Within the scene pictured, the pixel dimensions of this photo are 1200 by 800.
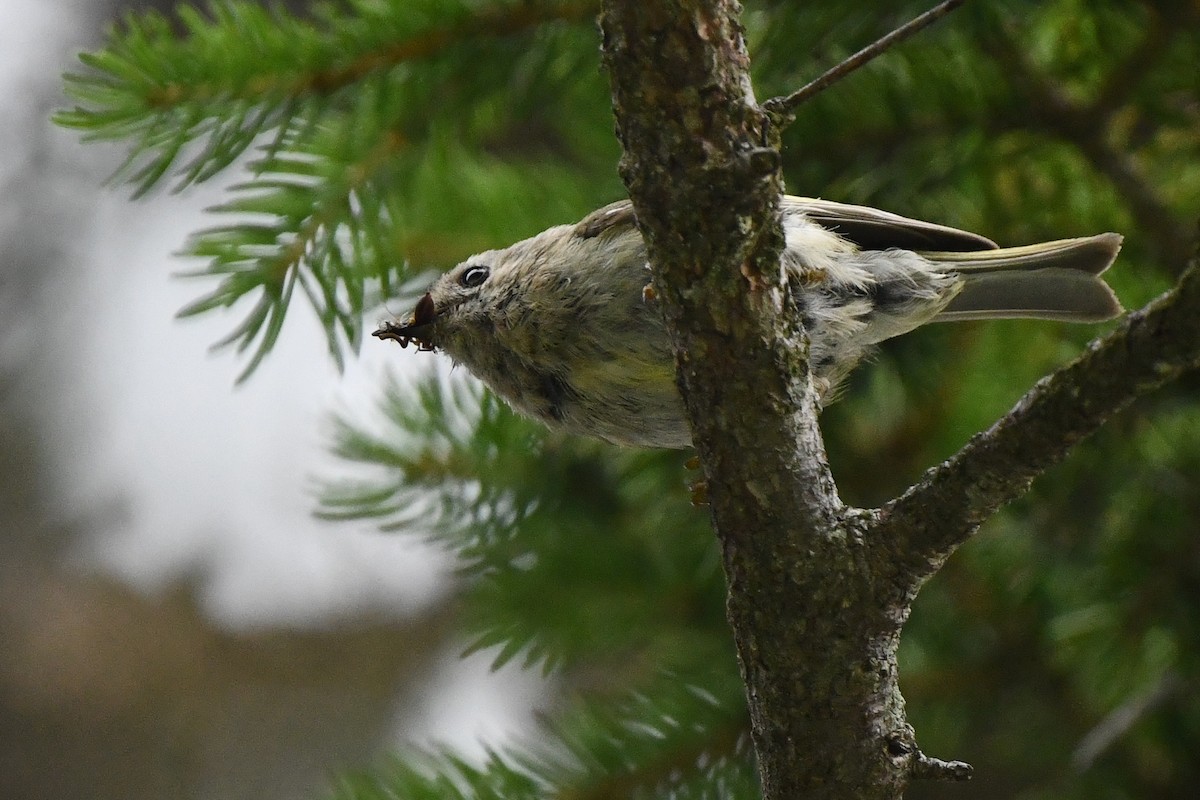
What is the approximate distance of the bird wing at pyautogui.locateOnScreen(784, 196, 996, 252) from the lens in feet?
5.86

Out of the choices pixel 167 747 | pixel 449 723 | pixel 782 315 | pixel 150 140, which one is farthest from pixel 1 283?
pixel 782 315

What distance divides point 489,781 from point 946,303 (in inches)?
40.1

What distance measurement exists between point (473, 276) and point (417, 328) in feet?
0.40

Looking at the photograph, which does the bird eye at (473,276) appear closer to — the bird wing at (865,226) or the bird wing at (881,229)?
the bird wing at (865,226)

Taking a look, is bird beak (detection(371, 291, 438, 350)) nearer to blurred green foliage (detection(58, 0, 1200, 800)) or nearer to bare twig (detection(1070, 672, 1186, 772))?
blurred green foliage (detection(58, 0, 1200, 800))

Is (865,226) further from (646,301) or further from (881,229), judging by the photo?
(646,301)

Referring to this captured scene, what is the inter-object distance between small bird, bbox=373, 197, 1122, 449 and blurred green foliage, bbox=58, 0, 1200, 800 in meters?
0.09

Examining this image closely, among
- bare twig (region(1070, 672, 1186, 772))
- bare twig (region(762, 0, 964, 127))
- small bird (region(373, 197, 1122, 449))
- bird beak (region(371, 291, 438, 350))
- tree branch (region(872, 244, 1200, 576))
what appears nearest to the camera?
tree branch (region(872, 244, 1200, 576))

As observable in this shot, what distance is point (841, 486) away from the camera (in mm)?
1976

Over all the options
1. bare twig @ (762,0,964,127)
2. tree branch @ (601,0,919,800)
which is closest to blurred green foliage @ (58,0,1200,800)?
tree branch @ (601,0,919,800)

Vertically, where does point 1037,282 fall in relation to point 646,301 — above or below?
above

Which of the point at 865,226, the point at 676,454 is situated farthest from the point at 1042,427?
the point at 676,454

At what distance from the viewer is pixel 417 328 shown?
6.27ft

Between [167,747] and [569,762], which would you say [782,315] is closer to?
[569,762]
